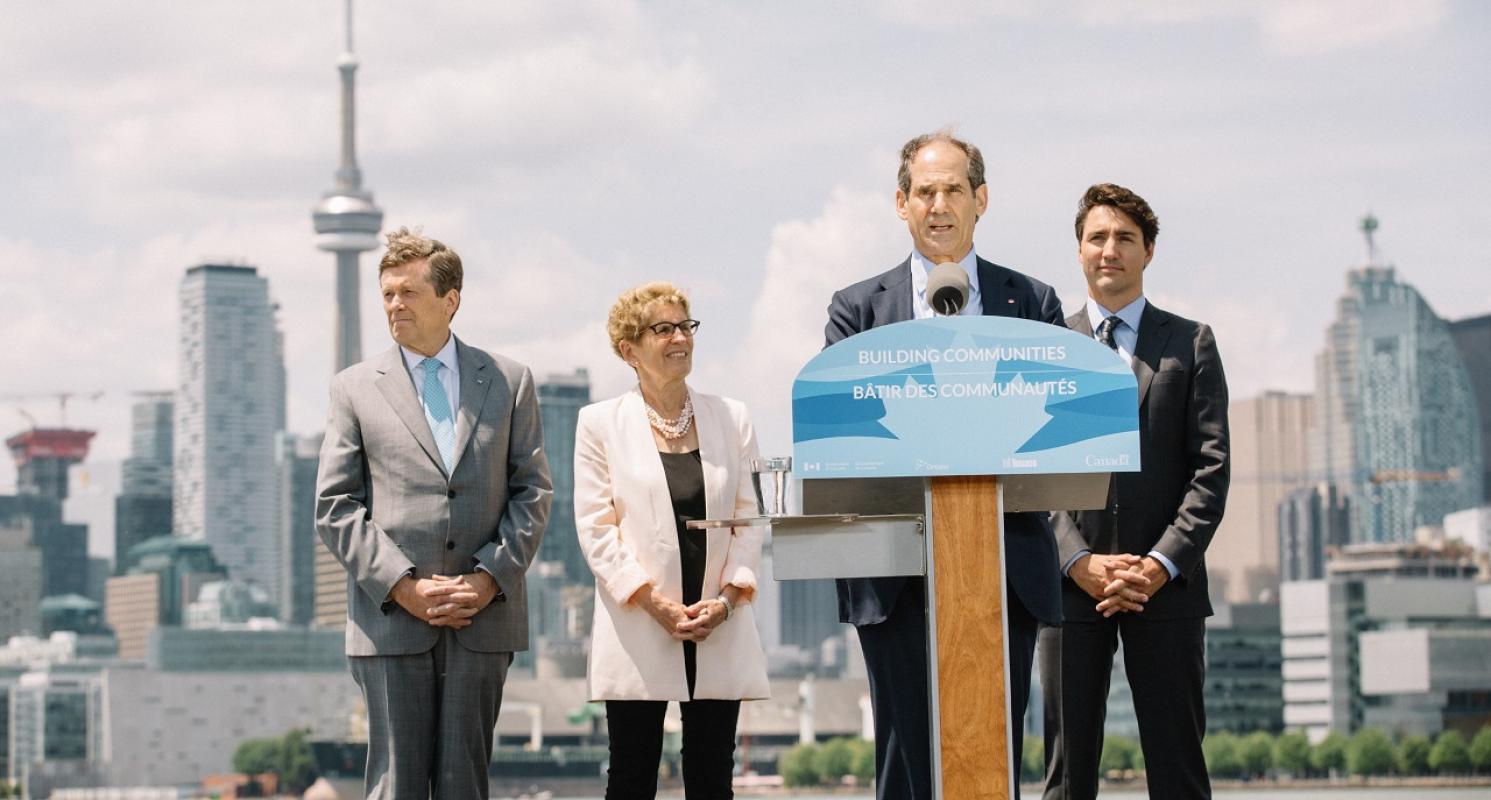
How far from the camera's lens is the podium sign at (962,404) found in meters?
5.45

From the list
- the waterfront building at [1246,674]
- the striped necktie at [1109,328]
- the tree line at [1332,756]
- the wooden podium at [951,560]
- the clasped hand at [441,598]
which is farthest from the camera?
the waterfront building at [1246,674]

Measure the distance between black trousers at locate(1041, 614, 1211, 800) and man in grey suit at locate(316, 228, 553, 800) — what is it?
1.85 m

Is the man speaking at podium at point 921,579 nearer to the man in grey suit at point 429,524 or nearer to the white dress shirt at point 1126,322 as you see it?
the white dress shirt at point 1126,322

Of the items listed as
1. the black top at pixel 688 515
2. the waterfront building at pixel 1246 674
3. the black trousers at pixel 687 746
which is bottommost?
the waterfront building at pixel 1246 674

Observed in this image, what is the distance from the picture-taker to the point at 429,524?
7.04 m

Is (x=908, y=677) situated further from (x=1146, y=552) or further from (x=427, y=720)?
(x=427, y=720)

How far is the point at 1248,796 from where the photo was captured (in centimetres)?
11400

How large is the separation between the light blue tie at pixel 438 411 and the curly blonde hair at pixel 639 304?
0.64m

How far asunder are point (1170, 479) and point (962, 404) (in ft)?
6.20

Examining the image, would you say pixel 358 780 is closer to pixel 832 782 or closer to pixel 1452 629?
pixel 832 782

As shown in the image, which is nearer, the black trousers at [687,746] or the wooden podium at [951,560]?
the wooden podium at [951,560]

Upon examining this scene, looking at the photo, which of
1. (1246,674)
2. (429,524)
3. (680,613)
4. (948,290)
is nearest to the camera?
(948,290)

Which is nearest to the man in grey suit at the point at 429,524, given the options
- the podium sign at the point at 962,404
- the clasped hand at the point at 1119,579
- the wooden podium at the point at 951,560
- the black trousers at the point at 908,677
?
the black trousers at the point at 908,677

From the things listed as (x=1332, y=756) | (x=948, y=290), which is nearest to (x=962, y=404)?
(x=948, y=290)
